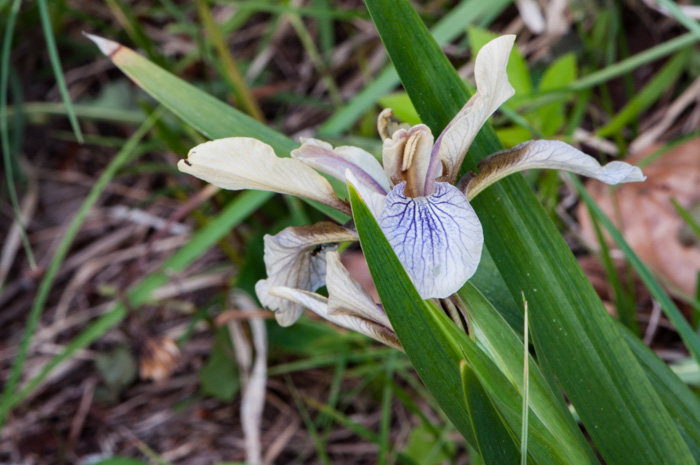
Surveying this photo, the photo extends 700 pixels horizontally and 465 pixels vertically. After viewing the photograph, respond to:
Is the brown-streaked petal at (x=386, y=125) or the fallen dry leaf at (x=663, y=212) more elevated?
the brown-streaked petal at (x=386, y=125)

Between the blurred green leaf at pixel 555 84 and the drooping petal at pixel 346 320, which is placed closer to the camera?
the drooping petal at pixel 346 320

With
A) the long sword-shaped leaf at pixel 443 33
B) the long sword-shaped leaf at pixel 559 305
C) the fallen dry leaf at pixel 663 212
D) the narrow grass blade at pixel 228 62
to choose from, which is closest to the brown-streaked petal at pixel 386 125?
the long sword-shaped leaf at pixel 559 305

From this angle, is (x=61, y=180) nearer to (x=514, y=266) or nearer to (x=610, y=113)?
(x=610, y=113)

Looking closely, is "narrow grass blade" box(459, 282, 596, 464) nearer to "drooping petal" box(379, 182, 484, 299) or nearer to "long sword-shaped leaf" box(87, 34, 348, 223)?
"drooping petal" box(379, 182, 484, 299)

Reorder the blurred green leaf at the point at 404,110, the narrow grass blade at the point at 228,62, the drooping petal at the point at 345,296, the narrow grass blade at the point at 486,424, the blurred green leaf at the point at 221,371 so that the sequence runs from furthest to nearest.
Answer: the blurred green leaf at the point at 221,371 < the narrow grass blade at the point at 228,62 < the blurred green leaf at the point at 404,110 < the drooping petal at the point at 345,296 < the narrow grass blade at the point at 486,424

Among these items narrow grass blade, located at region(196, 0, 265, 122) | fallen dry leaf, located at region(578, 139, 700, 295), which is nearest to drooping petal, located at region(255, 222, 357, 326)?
fallen dry leaf, located at region(578, 139, 700, 295)

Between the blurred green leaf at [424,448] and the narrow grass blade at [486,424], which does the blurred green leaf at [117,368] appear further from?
the narrow grass blade at [486,424]

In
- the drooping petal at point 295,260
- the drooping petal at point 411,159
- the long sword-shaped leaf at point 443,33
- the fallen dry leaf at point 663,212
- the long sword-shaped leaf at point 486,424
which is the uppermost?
the long sword-shaped leaf at point 443,33
